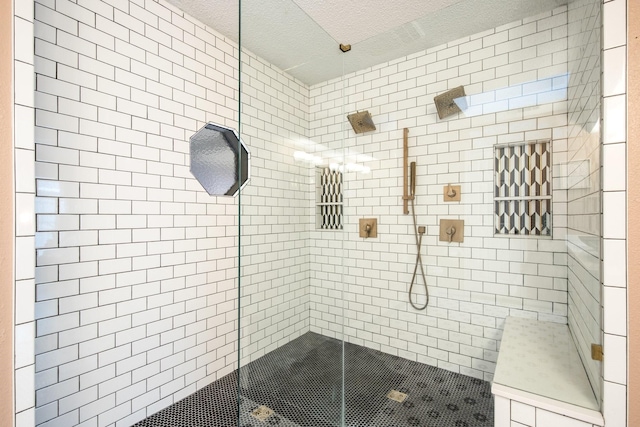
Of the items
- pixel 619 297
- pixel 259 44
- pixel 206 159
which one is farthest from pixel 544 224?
pixel 206 159

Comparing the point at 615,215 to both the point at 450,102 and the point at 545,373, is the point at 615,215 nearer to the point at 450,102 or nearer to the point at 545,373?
the point at 545,373

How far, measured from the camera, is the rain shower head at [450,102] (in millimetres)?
2164

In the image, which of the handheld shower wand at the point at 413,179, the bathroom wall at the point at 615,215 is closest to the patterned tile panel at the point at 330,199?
the handheld shower wand at the point at 413,179

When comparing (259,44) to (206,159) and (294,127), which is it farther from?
(206,159)

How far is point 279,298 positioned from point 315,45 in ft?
6.14

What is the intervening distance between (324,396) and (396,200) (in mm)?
1533

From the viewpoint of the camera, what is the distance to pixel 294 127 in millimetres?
2119

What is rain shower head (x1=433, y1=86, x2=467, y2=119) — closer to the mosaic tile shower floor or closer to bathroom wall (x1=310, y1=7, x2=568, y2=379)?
bathroom wall (x1=310, y1=7, x2=568, y2=379)

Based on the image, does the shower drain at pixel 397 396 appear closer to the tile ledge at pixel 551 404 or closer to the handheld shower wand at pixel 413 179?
the tile ledge at pixel 551 404

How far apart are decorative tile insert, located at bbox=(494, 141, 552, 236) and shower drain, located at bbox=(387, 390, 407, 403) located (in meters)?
1.29

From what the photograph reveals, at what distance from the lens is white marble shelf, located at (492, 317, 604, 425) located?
1.05 m

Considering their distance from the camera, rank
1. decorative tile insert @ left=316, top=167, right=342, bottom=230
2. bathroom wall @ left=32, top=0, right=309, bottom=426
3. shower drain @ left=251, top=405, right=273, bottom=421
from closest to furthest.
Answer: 1. bathroom wall @ left=32, top=0, right=309, bottom=426
2. shower drain @ left=251, top=405, right=273, bottom=421
3. decorative tile insert @ left=316, top=167, right=342, bottom=230

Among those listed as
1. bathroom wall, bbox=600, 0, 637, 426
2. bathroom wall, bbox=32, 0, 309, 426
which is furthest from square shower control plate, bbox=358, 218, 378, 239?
bathroom wall, bbox=600, 0, 637, 426

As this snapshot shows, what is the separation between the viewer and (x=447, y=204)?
Result: 221cm
